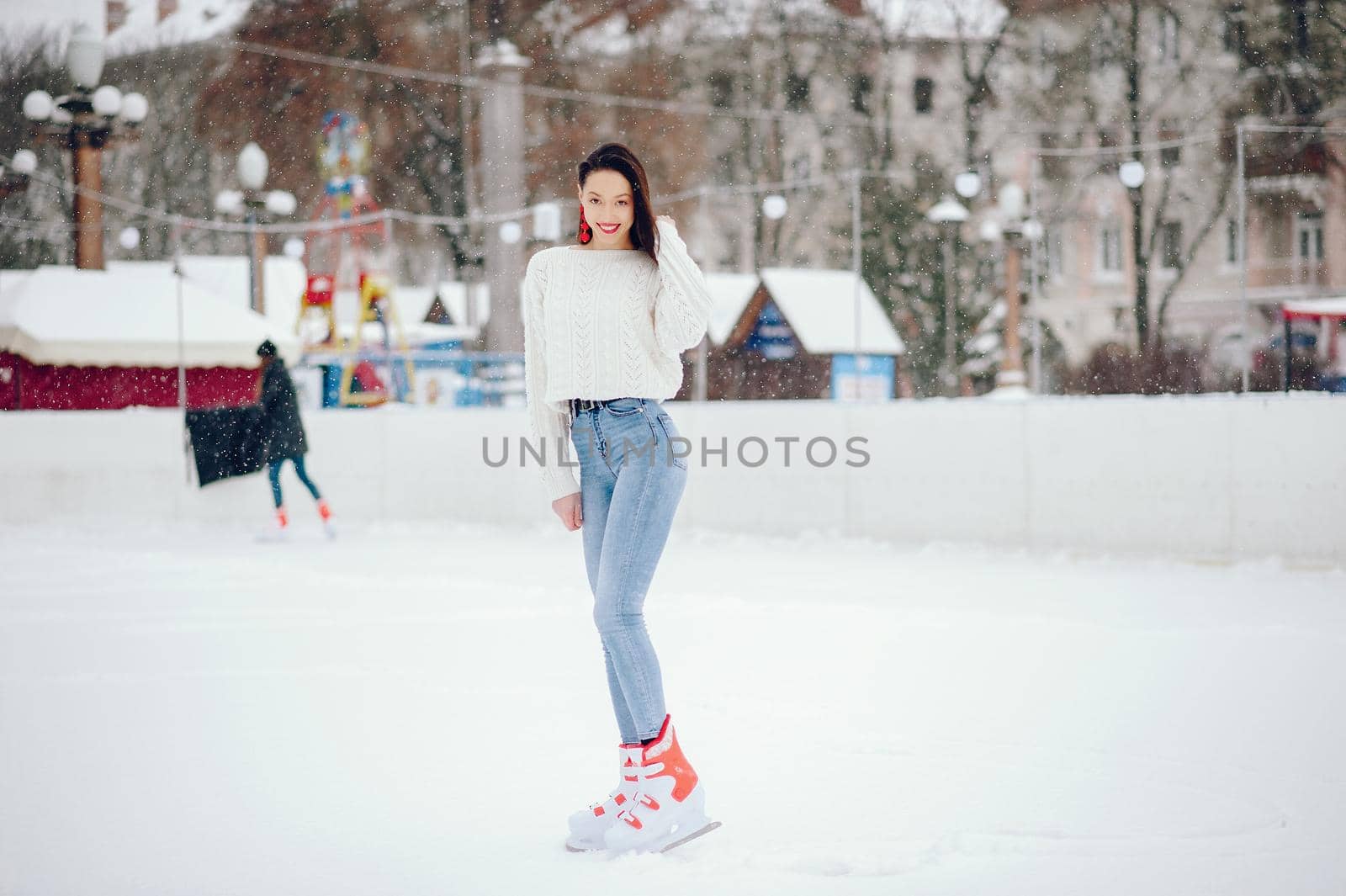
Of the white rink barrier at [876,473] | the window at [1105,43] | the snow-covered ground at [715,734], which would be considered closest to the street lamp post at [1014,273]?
the white rink barrier at [876,473]

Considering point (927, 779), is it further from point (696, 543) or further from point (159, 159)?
point (159, 159)

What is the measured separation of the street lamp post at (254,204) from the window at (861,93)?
9000 mm

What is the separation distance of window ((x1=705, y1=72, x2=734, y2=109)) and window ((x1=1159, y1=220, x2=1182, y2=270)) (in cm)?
684

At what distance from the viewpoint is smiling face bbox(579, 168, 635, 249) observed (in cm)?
334

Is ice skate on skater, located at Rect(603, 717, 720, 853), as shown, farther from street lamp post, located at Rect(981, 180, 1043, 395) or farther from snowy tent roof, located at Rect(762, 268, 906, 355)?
street lamp post, located at Rect(981, 180, 1043, 395)

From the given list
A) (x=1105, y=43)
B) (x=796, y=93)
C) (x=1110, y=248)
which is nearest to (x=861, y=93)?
(x=796, y=93)

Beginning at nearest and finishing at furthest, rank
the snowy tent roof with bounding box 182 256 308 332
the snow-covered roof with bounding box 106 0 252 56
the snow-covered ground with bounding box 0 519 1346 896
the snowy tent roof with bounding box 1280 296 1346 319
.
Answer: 1. the snow-covered ground with bounding box 0 519 1346 896
2. the snowy tent roof with bounding box 1280 296 1346 319
3. the snowy tent roof with bounding box 182 256 308 332
4. the snow-covered roof with bounding box 106 0 252 56

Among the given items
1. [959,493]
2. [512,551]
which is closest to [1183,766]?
[959,493]

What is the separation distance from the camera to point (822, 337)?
16.5 m

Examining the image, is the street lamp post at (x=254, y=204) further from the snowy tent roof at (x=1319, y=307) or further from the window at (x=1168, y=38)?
the window at (x=1168, y=38)

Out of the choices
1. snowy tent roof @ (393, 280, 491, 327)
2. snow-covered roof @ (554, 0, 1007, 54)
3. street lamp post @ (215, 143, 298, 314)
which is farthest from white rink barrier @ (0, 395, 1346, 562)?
snowy tent roof @ (393, 280, 491, 327)

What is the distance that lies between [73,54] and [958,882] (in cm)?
1787

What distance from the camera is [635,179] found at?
11.0 feet

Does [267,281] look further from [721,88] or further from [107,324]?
[107,324]
